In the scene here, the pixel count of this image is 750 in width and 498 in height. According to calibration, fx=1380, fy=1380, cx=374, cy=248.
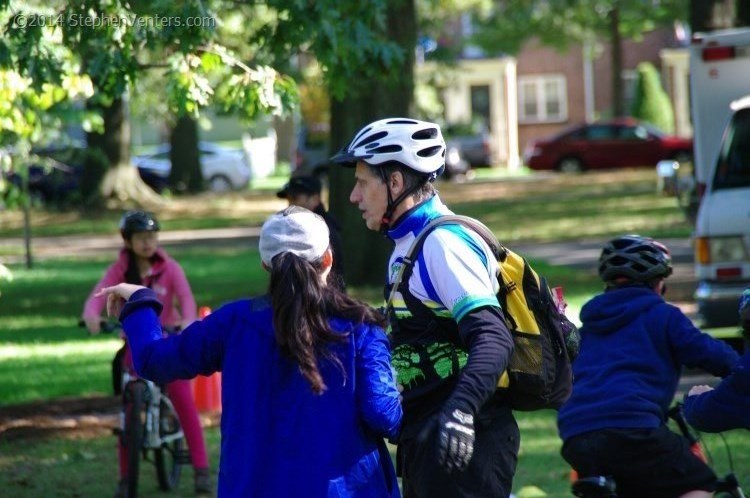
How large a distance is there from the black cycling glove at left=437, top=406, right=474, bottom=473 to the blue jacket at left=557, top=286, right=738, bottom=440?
A: 1.65 m

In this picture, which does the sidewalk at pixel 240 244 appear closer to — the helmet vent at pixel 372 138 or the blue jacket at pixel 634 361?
the blue jacket at pixel 634 361

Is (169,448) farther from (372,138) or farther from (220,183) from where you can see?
(220,183)

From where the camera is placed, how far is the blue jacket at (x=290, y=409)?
3.94 meters

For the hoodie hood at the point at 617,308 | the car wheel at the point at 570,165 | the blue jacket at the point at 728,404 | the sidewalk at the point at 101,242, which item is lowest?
the car wheel at the point at 570,165

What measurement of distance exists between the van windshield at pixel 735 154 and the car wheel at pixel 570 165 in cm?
3393

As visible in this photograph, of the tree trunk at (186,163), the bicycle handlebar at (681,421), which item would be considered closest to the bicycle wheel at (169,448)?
the bicycle handlebar at (681,421)

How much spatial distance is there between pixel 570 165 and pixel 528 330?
42400 mm

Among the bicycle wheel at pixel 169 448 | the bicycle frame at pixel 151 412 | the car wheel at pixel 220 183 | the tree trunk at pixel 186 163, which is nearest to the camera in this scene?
the bicycle frame at pixel 151 412

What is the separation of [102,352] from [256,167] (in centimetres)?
4130

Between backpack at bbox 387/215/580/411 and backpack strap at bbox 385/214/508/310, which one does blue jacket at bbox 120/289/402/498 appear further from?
backpack at bbox 387/215/580/411

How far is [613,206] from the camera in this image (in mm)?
30812

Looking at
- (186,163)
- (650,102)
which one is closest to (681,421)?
(186,163)

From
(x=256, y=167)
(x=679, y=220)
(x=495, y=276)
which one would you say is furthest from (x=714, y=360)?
(x=256, y=167)

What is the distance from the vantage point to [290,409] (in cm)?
395
